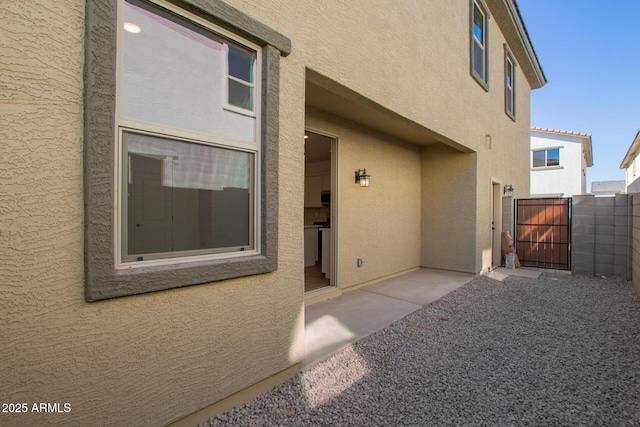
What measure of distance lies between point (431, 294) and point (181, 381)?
4412 millimetres

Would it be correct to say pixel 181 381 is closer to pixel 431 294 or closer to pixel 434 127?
pixel 431 294

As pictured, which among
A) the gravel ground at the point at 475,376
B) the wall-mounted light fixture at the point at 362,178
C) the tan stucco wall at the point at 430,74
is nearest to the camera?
the gravel ground at the point at 475,376

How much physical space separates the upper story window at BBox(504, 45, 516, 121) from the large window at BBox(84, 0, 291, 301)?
8953 millimetres

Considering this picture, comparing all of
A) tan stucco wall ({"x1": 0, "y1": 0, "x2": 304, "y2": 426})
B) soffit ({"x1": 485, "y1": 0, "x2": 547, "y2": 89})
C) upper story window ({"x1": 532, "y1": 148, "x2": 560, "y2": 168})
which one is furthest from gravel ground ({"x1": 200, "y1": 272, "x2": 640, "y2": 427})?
upper story window ({"x1": 532, "y1": 148, "x2": 560, "y2": 168})

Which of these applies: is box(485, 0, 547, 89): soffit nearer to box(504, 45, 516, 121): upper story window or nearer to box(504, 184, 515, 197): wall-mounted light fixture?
box(504, 45, 516, 121): upper story window

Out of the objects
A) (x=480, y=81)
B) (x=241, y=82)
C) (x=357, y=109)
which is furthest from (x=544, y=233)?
(x=241, y=82)

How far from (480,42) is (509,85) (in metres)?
2.94

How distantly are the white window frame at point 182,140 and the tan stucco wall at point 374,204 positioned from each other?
239 cm

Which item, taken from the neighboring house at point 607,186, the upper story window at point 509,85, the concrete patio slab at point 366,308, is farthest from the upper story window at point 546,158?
the concrete patio slab at point 366,308

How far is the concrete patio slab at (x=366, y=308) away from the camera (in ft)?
10.8

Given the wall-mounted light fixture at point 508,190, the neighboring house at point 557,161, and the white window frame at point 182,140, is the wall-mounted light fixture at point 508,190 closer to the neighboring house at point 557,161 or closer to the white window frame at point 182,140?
the white window frame at point 182,140

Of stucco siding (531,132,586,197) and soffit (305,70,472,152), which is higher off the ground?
stucco siding (531,132,586,197)

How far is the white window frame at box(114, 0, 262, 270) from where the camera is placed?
5.60 feet

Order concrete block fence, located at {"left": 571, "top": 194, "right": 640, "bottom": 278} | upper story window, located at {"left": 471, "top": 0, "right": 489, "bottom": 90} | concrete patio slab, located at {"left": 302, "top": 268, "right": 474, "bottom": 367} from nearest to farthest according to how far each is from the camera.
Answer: concrete patio slab, located at {"left": 302, "top": 268, "right": 474, "bottom": 367}
concrete block fence, located at {"left": 571, "top": 194, "right": 640, "bottom": 278}
upper story window, located at {"left": 471, "top": 0, "right": 489, "bottom": 90}
